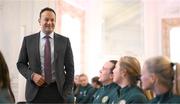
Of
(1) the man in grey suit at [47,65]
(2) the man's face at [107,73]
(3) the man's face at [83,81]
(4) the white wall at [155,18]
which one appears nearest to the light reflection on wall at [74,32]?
(3) the man's face at [83,81]

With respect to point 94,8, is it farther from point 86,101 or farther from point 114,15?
point 86,101

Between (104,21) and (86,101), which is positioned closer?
(86,101)

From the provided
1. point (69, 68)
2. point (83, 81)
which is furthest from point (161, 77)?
point (83, 81)

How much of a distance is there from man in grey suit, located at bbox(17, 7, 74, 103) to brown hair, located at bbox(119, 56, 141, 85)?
0.42 metres

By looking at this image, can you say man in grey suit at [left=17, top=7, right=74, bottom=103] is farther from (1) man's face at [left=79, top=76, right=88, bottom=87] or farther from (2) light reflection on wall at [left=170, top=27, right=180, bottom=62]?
(2) light reflection on wall at [left=170, top=27, right=180, bottom=62]

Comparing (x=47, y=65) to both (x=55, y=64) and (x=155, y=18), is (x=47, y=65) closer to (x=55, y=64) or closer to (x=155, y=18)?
(x=55, y=64)

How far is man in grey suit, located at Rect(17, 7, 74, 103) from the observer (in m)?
2.28

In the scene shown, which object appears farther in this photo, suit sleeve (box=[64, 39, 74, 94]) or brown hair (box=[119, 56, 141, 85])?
suit sleeve (box=[64, 39, 74, 94])

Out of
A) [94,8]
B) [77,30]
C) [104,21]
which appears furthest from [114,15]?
[77,30]

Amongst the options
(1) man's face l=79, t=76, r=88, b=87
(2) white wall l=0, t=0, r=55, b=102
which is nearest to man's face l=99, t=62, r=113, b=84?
(2) white wall l=0, t=0, r=55, b=102

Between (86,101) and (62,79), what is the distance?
293 cm

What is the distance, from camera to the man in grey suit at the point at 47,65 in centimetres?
228

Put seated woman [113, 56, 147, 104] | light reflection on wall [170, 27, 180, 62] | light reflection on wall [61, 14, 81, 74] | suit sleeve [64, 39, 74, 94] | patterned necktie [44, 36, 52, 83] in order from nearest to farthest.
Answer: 1. seated woman [113, 56, 147, 104]
2. patterned necktie [44, 36, 52, 83]
3. suit sleeve [64, 39, 74, 94]
4. light reflection on wall [61, 14, 81, 74]
5. light reflection on wall [170, 27, 180, 62]

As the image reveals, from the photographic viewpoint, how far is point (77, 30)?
A: 6.59 meters
